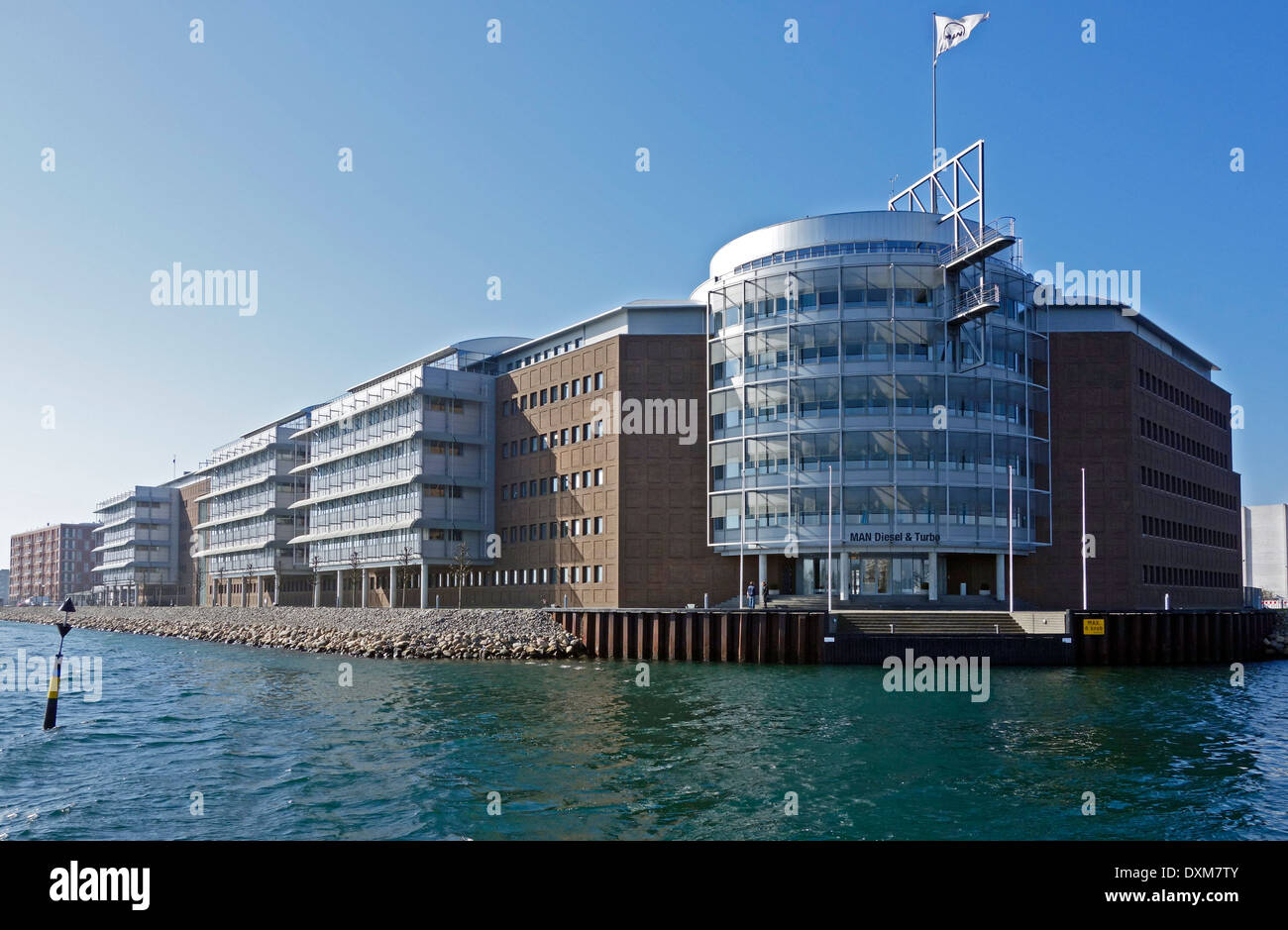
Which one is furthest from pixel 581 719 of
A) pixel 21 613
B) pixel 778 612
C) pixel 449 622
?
pixel 21 613

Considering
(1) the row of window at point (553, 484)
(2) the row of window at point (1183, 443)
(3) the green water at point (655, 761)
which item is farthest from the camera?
(1) the row of window at point (553, 484)

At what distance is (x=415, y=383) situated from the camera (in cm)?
8575

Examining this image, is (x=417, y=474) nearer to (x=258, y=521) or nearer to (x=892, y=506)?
(x=892, y=506)

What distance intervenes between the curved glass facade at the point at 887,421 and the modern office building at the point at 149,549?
117795mm

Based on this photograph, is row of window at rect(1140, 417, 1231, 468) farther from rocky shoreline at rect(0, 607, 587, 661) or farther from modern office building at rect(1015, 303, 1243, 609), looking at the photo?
rocky shoreline at rect(0, 607, 587, 661)

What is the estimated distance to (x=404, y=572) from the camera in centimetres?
8625

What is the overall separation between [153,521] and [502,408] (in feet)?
324

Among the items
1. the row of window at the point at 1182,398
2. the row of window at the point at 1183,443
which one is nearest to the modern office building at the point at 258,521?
the row of window at the point at 1183,443

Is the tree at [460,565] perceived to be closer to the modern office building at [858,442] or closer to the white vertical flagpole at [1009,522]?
the modern office building at [858,442]

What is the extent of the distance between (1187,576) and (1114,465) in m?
15.4

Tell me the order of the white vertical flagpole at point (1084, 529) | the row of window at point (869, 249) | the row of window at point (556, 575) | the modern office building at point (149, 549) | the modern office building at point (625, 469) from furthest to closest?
the modern office building at point (149, 549)
the row of window at point (556, 575)
the modern office building at point (625, 469)
the row of window at point (869, 249)
the white vertical flagpole at point (1084, 529)

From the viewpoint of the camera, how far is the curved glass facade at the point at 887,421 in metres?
66.1

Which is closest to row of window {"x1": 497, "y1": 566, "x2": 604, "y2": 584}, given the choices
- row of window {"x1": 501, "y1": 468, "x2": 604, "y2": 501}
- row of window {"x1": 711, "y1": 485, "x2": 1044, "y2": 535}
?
row of window {"x1": 501, "y1": 468, "x2": 604, "y2": 501}
